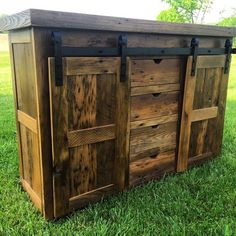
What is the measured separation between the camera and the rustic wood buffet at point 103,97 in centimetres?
187

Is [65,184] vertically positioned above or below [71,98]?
below

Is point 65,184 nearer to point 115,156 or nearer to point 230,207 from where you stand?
point 115,156

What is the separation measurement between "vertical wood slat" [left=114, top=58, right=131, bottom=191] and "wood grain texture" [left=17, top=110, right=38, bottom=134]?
2.07 feet

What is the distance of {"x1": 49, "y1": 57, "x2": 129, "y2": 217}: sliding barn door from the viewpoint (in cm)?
194

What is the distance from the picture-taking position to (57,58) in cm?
180

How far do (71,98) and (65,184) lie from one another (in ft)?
2.11

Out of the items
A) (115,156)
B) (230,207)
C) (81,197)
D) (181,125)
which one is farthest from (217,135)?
(81,197)

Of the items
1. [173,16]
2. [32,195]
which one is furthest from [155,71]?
[173,16]

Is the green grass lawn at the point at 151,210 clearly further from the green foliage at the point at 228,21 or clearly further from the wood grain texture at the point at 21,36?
the green foliage at the point at 228,21

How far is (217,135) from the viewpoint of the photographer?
321cm

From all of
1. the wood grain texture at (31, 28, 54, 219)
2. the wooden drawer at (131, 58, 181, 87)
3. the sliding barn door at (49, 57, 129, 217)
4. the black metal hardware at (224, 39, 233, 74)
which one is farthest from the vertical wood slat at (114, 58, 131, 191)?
the black metal hardware at (224, 39, 233, 74)

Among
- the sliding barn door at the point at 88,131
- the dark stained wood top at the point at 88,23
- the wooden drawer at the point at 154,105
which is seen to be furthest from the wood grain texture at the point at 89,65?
the wooden drawer at the point at 154,105

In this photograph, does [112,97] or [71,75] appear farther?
[112,97]

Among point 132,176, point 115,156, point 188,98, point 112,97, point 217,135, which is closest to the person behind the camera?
point 112,97
